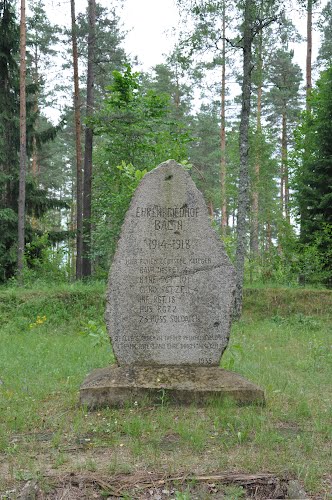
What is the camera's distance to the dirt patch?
3.30 meters

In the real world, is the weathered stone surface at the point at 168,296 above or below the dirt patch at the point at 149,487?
above

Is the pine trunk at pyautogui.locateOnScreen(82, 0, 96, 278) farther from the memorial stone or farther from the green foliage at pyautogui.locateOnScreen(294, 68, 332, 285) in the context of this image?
the memorial stone

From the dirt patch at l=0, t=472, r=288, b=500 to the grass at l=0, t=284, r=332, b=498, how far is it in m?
0.08

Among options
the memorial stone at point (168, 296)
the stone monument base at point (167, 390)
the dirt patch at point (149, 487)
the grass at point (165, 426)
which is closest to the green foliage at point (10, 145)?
the grass at point (165, 426)

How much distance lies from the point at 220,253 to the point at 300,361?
115 inches

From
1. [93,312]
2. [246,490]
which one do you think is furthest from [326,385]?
[93,312]

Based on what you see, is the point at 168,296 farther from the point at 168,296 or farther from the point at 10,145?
the point at 10,145

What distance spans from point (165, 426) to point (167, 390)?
67cm

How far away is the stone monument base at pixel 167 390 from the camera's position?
5188mm

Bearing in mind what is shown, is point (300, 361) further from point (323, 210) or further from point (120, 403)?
point (323, 210)

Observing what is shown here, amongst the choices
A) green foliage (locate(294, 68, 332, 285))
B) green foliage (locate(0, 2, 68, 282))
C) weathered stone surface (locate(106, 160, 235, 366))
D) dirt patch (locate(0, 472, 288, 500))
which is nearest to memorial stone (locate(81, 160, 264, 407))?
weathered stone surface (locate(106, 160, 235, 366))

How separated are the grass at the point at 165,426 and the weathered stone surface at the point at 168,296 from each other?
77 cm

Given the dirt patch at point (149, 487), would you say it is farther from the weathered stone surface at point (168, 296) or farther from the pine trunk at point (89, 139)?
the pine trunk at point (89, 139)

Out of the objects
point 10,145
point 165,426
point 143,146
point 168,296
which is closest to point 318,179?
point 143,146
